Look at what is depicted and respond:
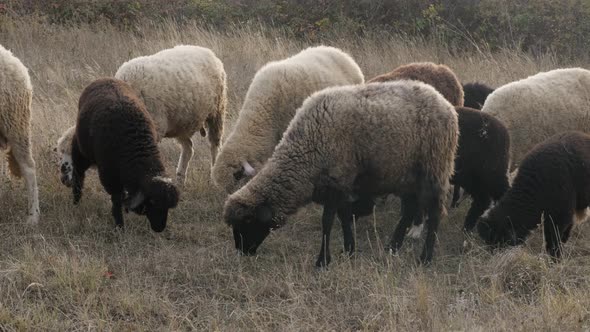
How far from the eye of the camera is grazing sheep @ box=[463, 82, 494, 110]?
10383mm

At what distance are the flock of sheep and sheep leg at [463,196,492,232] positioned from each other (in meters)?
0.02

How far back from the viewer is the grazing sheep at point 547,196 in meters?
7.30

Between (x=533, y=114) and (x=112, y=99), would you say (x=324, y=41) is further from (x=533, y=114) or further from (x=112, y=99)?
(x=112, y=99)

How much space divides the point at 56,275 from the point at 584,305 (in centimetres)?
417

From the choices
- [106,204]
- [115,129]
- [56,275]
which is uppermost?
[115,129]

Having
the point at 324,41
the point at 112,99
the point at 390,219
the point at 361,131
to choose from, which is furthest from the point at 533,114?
the point at 324,41

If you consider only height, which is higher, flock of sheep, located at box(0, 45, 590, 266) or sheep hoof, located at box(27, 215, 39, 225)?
flock of sheep, located at box(0, 45, 590, 266)

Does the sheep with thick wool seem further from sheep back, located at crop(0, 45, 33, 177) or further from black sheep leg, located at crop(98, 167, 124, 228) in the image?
black sheep leg, located at crop(98, 167, 124, 228)

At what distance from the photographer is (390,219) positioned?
8.95 metres

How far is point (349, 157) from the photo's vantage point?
705 centimetres

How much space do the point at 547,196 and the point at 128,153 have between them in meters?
3.95

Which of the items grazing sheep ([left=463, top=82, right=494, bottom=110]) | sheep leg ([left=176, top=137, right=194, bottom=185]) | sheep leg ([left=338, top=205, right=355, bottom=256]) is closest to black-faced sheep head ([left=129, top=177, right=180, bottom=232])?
sheep leg ([left=338, top=205, right=355, bottom=256])

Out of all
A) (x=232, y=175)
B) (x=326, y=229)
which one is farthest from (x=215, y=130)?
(x=326, y=229)

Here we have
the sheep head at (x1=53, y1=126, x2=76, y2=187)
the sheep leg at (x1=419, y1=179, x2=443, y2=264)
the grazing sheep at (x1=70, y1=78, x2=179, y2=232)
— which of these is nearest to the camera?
the sheep leg at (x1=419, y1=179, x2=443, y2=264)
